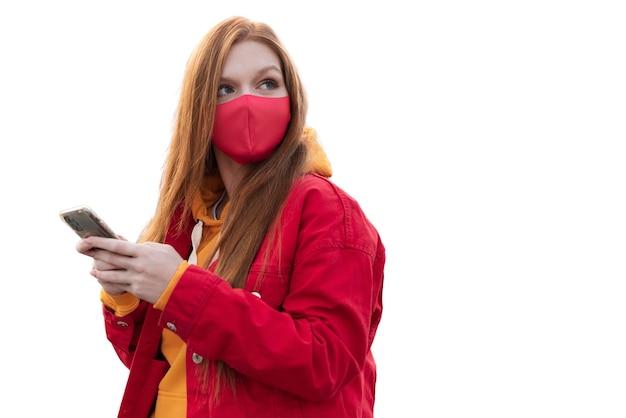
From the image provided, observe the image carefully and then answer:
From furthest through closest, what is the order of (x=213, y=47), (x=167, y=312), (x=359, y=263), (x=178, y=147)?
1. (x=178, y=147)
2. (x=213, y=47)
3. (x=359, y=263)
4. (x=167, y=312)

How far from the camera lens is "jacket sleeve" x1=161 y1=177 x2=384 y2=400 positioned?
5.91ft

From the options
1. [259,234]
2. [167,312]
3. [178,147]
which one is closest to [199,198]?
[178,147]

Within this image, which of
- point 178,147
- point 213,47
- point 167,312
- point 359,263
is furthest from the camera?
point 178,147

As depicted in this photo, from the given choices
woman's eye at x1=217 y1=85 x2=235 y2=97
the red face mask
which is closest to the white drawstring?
the red face mask

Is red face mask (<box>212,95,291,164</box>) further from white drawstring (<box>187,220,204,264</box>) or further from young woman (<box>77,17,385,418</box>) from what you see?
white drawstring (<box>187,220,204,264</box>)

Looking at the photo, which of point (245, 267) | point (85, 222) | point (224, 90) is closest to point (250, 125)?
point (224, 90)

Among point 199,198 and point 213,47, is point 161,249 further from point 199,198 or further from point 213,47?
point 213,47

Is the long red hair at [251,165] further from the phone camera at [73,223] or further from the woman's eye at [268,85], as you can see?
the phone camera at [73,223]

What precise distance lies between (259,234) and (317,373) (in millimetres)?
353

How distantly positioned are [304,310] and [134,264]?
38cm

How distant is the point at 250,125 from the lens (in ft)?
6.62

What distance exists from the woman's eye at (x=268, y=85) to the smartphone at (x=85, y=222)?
1.65 feet

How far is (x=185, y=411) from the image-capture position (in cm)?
203

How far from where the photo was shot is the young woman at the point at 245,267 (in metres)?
1.82
